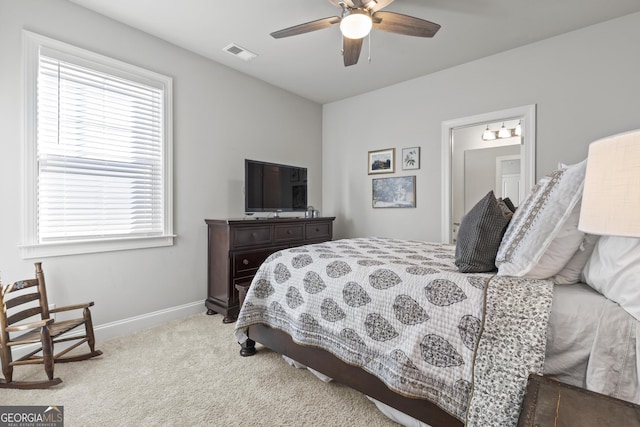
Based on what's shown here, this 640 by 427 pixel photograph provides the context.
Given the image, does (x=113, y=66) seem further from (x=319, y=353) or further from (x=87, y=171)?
(x=319, y=353)

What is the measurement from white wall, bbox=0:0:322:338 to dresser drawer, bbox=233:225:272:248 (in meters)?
0.50

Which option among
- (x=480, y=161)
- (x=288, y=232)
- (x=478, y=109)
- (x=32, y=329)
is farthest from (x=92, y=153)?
(x=480, y=161)

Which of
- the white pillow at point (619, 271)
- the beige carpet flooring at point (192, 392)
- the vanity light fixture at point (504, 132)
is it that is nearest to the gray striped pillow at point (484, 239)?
the white pillow at point (619, 271)

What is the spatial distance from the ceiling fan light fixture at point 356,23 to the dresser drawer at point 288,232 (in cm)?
205

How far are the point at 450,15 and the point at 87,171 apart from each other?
3305mm

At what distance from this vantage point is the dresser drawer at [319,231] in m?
3.82

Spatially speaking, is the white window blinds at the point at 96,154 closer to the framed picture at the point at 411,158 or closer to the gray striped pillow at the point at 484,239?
the gray striped pillow at the point at 484,239

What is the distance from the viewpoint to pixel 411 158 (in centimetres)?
388

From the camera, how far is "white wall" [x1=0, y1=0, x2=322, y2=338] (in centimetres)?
213

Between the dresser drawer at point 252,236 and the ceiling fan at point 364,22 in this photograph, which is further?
the dresser drawer at point 252,236

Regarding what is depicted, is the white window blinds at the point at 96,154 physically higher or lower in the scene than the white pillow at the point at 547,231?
higher

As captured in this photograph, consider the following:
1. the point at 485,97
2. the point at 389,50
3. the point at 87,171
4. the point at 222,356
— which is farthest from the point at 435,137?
the point at 87,171

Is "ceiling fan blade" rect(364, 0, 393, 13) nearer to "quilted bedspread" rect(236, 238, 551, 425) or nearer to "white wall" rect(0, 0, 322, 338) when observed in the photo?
"quilted bedspread" rect(236, 238, 551, 425)

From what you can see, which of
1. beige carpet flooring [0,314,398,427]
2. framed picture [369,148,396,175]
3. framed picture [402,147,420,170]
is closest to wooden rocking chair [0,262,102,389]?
beige carpet flooring [0,314,398,427]
